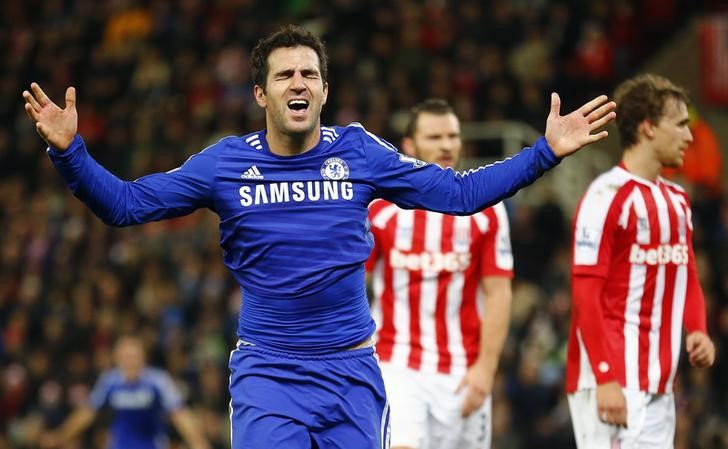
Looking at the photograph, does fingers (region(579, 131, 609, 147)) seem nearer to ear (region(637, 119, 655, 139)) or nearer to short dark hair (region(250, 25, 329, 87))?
short dark hair (region(250, 25, 329, 87))

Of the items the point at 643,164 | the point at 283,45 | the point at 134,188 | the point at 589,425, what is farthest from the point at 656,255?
the point at 134,188

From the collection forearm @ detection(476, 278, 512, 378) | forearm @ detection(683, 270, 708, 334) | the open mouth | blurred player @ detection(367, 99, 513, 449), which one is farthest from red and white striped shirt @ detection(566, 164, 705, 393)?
the open mouth

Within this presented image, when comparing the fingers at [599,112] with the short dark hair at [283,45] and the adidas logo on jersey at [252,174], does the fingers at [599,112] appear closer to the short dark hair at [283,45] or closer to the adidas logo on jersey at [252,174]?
the short dark hair at [283,45]

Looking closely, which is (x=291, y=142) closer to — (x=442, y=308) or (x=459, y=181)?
(x=459, y=181)

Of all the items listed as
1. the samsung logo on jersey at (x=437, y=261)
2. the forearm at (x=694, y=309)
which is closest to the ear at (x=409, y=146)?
the samsung logo on jersey at (x=437, y=261)

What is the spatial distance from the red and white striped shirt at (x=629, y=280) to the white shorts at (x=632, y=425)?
60 mm

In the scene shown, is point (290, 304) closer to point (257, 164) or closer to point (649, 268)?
point (257, 164)

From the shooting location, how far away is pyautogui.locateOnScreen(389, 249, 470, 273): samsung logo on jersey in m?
7.70

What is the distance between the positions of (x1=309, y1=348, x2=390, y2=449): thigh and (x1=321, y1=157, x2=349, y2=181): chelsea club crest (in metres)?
0.72

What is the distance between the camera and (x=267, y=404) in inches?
222

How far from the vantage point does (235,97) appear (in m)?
18.5

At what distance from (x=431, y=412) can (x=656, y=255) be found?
159 cm

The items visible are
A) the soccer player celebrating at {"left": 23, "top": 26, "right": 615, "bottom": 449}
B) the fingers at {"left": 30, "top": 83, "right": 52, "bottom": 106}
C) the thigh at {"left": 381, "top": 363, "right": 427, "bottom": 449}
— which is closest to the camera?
the fingers at {"left": 30, "top": 83, "right": 52, "bottom": 106}

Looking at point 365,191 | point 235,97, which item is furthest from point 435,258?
point 235,97
